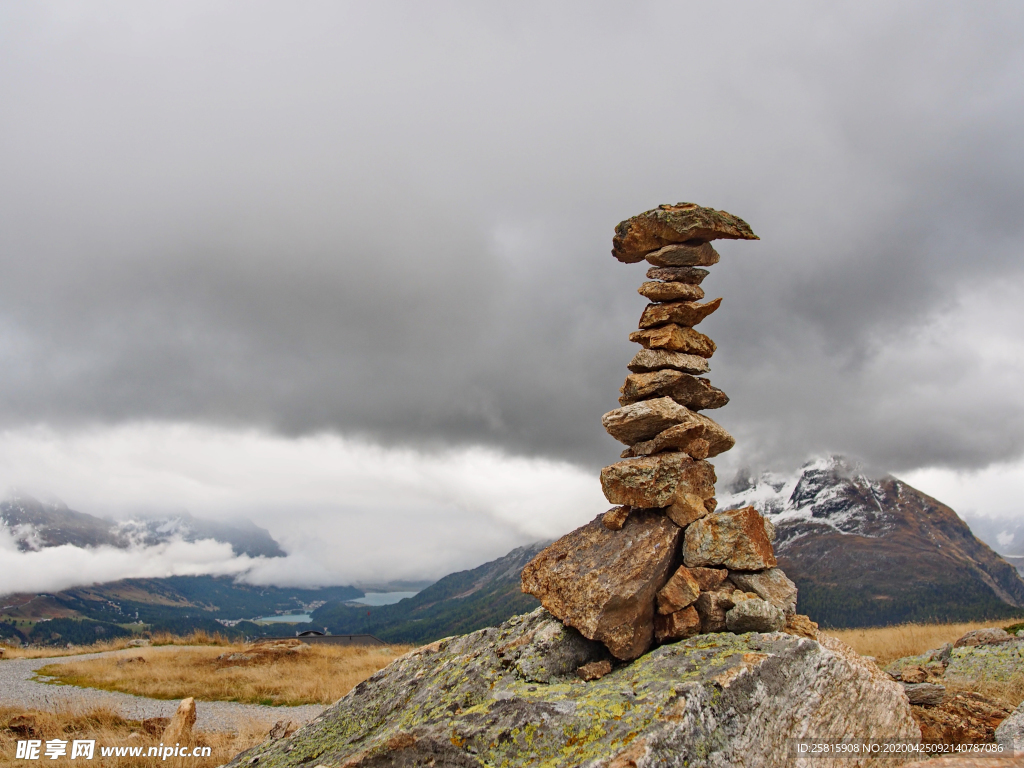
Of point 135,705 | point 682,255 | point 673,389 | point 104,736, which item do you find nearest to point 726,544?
point 673,389

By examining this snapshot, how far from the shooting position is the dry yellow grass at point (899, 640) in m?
20.9

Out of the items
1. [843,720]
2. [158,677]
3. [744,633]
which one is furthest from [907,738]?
[158,677]

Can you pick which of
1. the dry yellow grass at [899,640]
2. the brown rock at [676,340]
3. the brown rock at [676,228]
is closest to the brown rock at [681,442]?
the brown rock at [676,340]

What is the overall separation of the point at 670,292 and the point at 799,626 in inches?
309

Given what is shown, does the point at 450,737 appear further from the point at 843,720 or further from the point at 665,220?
the point at 665,220

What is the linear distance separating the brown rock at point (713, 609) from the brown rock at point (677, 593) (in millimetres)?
197

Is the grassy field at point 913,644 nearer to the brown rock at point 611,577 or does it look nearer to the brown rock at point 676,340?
the brown rock at point 611,577

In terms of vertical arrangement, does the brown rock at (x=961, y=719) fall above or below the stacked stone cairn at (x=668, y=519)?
below

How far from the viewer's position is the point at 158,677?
27.5 meters

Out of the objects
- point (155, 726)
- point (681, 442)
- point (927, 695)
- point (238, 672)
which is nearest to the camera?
point (927, 695)

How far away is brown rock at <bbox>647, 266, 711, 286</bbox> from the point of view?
14570mm

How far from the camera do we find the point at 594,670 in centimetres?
972

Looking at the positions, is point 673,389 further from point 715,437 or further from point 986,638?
point 986,638

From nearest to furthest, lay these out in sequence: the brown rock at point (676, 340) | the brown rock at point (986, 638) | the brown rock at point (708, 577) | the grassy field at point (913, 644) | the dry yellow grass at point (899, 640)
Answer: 1. the brown rock at point (708, 577)
2. the grassy field at point (913, 644)
3. the brown rock at point (676, 340)
4. the brown rock at point (986, 638)
5. the dry yellow grass at point (899, 640)
